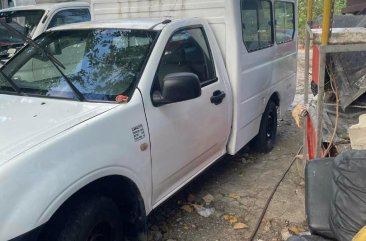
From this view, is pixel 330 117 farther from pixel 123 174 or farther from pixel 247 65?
pixel 123 174

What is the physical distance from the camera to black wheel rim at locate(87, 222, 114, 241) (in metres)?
2.49

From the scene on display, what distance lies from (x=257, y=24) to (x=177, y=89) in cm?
217

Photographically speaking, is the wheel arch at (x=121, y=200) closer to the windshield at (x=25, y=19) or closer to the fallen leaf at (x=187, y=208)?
the fallen leaf at (x=187, y=208)

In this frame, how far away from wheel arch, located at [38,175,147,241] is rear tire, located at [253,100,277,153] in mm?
2582

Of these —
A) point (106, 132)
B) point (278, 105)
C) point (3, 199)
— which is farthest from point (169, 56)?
point (278, 105)

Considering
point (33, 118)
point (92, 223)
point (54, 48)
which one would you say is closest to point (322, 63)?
point (92, 223)

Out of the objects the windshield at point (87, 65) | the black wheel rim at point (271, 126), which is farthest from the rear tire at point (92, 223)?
the black wheel rim at point (271, 126)

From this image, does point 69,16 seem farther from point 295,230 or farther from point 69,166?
point 69,166

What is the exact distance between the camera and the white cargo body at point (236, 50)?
392 cm

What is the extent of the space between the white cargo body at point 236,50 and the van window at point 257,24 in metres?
0.04

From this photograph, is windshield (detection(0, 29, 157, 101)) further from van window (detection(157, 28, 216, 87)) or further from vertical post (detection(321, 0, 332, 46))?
vertical post (detection(321, 0, 332, 46))

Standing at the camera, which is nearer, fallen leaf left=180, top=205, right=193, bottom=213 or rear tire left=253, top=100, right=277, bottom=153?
fallen leaf left=180, top=205, right=193, bottom=213

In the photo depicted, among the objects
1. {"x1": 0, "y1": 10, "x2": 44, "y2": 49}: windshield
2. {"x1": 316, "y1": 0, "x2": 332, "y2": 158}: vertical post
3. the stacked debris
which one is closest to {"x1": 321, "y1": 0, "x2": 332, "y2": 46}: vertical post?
{"x1": 316, "y1": 0, "x2": 332, "y2": 158}: vertical post

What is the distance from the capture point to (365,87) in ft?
9.86
